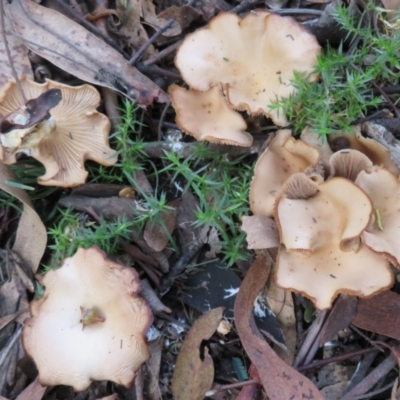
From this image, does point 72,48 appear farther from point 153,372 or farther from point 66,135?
point 153,372

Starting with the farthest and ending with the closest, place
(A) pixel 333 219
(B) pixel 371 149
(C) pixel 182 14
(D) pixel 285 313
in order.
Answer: (C) pixel 182 14
(D) pixel 285 313
(B) pixel 371 149
(A) pixel 333 219

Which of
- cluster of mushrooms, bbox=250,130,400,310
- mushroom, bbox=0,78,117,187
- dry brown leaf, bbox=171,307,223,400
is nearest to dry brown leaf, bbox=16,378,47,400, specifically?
dry brown leaf, bbox=171,307,223,400

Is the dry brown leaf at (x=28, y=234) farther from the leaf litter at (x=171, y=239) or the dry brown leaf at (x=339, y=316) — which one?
the dry brown leaf at (x=339, y=316)

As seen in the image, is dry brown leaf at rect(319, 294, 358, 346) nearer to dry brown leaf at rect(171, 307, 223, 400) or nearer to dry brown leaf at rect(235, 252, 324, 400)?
dry brown leaf at rect(235, 252, 324, 400)

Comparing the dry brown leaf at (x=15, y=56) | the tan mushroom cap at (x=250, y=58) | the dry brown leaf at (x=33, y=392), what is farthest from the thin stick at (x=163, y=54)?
the dry brown leaf at (x=33, y=392)

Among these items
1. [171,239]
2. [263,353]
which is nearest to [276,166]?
[171,239]

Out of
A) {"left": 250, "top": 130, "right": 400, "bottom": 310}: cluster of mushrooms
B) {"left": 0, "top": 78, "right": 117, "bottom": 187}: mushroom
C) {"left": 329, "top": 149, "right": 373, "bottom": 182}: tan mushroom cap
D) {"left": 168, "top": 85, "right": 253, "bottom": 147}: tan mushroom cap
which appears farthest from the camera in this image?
{"left": 0, "top": 78, "right": 117, "bottom": 187}: mushroom
